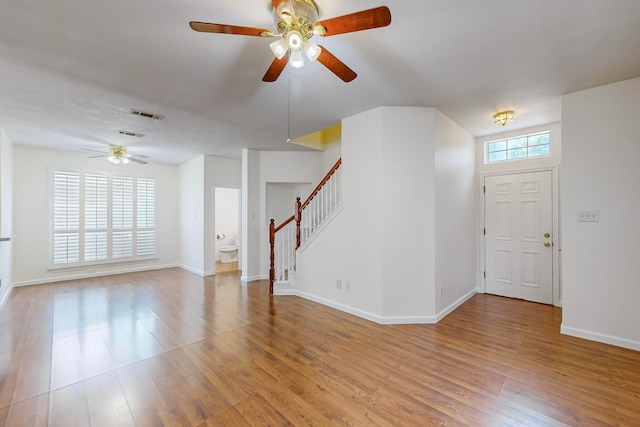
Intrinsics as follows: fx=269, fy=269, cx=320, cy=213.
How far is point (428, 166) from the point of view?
3.42 meters

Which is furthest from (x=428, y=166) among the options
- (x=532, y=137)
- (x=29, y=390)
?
(x=29, y=390)

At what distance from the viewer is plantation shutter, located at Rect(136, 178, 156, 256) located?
21.5 ft

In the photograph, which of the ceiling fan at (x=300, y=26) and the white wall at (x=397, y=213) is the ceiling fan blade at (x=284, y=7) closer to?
the ceiling fan at (x=300, y=26)

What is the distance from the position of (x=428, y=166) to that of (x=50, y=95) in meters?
4.42

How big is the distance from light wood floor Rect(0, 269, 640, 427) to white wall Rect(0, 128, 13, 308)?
31.1 inches

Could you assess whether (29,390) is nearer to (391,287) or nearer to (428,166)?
(391,287)

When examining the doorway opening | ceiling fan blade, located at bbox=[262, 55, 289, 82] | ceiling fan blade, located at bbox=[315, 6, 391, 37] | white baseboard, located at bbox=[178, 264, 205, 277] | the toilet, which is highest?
ceiling fan blade, located at bbox=[315, 6, 391, 37]

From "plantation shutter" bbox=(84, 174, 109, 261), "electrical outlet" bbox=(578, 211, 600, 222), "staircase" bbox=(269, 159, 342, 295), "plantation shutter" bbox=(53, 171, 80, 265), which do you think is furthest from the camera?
"plantation shutter" bbox=(84, 174, 109, 261)

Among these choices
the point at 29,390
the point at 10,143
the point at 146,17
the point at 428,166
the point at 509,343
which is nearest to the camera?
the point at 146,17

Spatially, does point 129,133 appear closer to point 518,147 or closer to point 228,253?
point 228,253

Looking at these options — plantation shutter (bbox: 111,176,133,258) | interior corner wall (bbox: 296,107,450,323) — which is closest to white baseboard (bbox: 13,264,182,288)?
plantation shutter (bbox: 111,176,133,258)

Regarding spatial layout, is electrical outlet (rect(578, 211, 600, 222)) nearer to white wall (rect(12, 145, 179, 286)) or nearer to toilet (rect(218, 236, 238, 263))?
toilet (rect(218, 236, 238, 263))

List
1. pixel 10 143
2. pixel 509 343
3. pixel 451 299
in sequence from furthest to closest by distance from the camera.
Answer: pixel 10 143
pixel 451 299
pixel 509 343

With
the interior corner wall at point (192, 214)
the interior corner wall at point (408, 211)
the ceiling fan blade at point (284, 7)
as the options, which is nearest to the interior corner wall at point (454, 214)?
the interior corner wall at point (408, 211)
